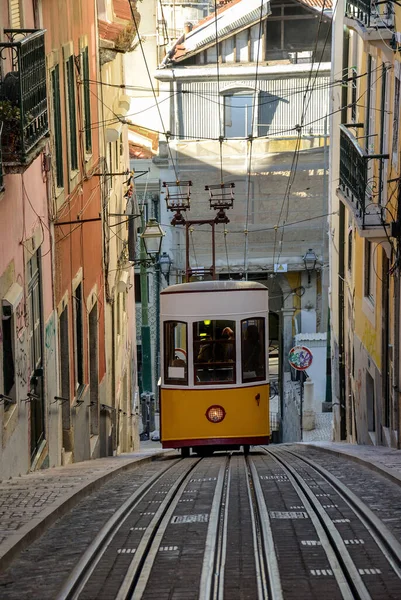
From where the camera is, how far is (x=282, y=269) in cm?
3622

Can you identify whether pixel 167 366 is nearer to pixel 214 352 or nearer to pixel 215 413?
pixel 214 352

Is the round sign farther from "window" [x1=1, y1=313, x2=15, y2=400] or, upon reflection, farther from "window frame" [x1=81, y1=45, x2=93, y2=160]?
"window" [x1=1, y1=313, x2=15, y2=400]

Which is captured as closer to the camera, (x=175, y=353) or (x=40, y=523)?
(x=40, y=523)

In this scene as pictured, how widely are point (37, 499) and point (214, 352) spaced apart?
23.7 ft

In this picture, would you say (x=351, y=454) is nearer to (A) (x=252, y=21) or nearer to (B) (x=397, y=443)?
(B) (x=397, y=443)

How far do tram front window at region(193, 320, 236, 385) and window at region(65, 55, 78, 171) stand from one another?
283cm

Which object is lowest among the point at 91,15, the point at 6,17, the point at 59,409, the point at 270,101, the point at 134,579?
the point at 134,579

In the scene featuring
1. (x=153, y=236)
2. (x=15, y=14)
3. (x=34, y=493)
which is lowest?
(x=34, y=493)

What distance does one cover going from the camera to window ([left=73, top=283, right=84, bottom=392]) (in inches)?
636

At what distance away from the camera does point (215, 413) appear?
53.5 ft

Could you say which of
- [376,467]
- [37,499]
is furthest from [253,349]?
[37,499]

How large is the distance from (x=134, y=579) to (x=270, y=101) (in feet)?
103

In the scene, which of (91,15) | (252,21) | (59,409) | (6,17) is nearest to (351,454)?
(59,409)

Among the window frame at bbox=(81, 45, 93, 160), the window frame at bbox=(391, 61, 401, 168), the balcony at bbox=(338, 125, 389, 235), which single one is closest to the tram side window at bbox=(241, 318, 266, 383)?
the balcony at bbox=(338, 125, 389, 235)
